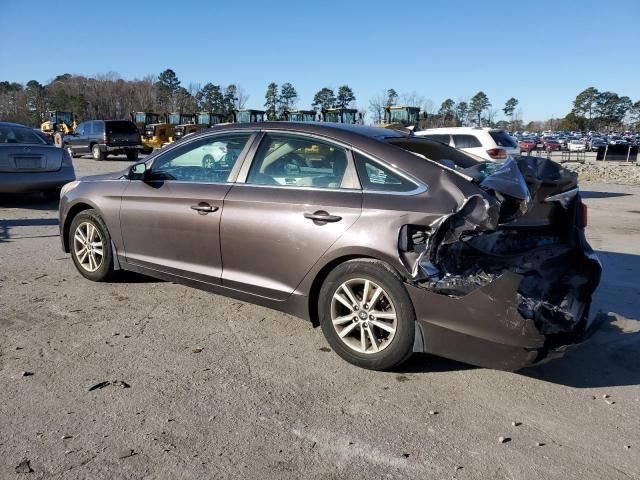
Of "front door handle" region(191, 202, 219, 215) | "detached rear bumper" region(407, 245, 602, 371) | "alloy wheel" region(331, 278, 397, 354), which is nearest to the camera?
"detached rear bumper" region(407, 245, 602, 371)

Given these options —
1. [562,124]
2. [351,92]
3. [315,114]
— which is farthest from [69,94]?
[562,124]

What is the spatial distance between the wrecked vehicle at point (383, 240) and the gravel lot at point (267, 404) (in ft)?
0.97

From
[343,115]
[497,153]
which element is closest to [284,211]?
[497,153]

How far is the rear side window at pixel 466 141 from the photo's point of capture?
1323 centimetres

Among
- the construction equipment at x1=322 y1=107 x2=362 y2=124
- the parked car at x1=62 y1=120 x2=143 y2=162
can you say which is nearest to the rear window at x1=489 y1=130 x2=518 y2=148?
the construction equipment at x1=322 y1=107 x2=362 y2=124

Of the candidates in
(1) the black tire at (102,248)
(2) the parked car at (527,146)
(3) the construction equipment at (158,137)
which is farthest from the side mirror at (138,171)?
(2) the parked car at (527,146)

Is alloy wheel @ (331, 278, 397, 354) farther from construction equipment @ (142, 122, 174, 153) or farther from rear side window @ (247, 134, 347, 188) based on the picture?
construction equipment @ (142, 122, 174, 153)

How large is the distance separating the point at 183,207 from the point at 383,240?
1866 mm

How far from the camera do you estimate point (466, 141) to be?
13383mm

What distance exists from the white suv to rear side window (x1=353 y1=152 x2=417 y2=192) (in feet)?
31.3

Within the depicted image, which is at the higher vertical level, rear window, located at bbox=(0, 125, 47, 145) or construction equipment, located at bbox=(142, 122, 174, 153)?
rear window, located at bbox=(0, 125, 47, 145)

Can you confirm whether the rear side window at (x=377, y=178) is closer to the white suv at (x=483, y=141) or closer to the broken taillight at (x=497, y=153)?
the white suv at (x=483, y=141)

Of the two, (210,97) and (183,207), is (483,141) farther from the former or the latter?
(210,97)

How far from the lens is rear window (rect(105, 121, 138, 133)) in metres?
25.6
